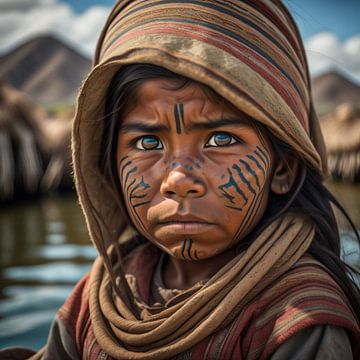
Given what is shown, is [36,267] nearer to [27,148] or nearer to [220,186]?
[220,186]

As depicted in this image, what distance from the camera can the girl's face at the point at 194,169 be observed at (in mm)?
1639

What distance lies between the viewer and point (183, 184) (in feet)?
5.24

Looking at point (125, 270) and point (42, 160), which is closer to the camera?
point (125, 270)

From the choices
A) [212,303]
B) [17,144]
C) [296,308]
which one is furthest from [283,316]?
[17,144]

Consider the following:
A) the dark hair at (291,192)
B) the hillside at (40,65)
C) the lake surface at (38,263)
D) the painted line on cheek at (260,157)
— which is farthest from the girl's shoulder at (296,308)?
the hillside at (40,65)

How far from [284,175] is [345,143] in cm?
933

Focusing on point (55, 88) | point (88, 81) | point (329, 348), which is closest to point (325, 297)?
point (329, 348)

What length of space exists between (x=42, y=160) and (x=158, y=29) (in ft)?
26.6

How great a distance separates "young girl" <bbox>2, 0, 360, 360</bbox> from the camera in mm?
1586

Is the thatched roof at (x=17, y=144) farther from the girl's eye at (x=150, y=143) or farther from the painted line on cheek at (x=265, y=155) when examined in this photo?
the painted line on cheek at (x=265, y=155)

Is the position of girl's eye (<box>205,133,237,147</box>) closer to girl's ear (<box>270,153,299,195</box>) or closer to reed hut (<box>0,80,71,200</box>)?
girl's ear (<box>270,153,299,195</box>)

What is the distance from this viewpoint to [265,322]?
1.62 m

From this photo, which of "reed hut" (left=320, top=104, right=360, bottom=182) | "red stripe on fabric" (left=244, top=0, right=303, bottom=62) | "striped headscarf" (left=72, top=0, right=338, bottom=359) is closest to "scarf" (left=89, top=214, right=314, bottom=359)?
"striped headscarf" (left=72, top=0, right=338, bottom=359)

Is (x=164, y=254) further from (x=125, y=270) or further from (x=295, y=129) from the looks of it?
(x=295, y=129)
